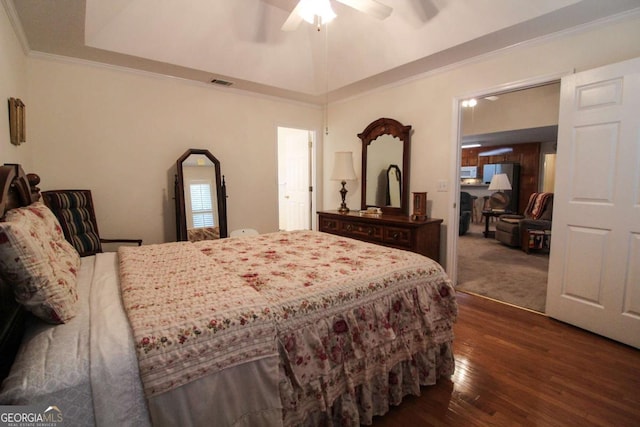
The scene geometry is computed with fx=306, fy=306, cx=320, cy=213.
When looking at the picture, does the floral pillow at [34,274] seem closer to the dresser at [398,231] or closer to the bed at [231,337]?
the bed at [231,337]

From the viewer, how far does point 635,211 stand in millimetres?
2205

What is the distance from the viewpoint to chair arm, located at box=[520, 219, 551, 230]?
4.98 metres

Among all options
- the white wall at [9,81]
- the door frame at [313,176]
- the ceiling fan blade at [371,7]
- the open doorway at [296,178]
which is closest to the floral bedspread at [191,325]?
the white wall at [9,81]

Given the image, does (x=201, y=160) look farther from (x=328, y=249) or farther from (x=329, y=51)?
→ (x=328, y=249)

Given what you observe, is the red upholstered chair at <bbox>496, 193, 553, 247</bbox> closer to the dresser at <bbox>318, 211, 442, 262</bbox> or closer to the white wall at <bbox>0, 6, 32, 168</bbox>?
the dresser at <bbox>318, 211, 442, 262</bbox>

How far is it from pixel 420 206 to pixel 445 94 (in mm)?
1266

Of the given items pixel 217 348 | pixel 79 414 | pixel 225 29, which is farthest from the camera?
pixel 225 29

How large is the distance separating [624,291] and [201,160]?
417cm

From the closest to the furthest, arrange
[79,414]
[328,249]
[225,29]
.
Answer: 1. [79,414]
2. [328,249]
3. [225,29]

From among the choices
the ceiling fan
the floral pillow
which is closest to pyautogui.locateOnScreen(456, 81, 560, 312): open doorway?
the ceiling fan

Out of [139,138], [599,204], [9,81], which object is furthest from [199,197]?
[599,204]

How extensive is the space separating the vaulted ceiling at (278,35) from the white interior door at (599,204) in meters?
0.60

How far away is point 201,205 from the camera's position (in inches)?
145

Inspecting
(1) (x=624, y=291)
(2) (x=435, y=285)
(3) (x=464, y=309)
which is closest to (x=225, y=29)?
(2) (x=435, y=285)
